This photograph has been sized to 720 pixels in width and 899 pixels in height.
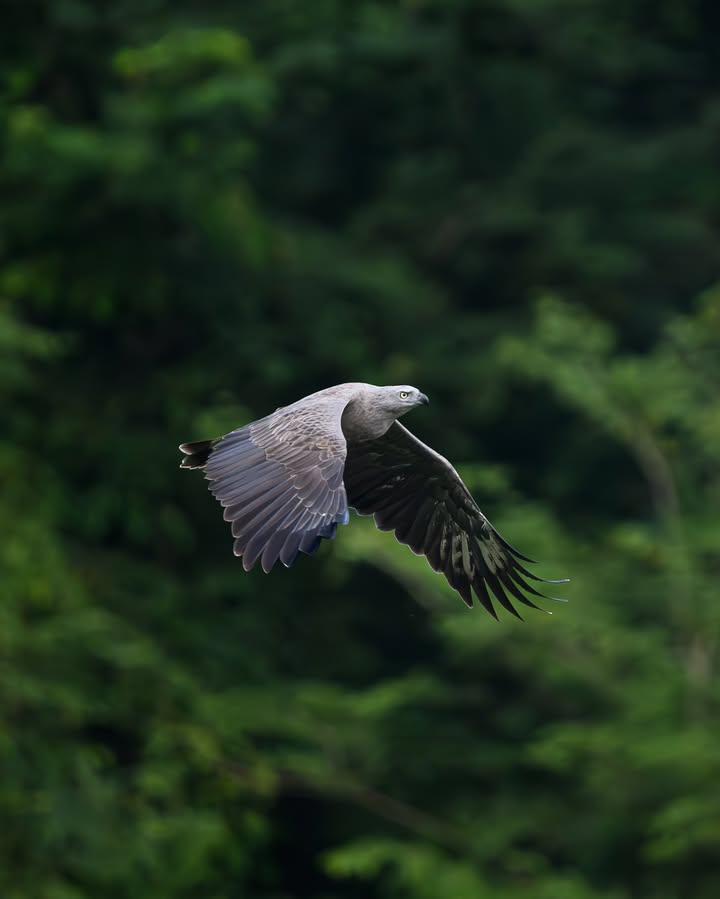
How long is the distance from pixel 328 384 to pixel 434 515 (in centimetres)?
944

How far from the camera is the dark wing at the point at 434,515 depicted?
9.35m

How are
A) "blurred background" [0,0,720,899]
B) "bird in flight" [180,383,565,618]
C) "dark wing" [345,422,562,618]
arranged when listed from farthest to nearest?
1. "blurred background" [0,0,720,899]
2. "dark wing" [345,422,562,618]
3. "bird in flight" [180,383,565,618]

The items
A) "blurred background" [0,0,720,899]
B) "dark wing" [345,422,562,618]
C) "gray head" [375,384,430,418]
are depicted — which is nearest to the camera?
"gray head" [375,384,430,418]

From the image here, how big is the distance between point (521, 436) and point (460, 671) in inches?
157

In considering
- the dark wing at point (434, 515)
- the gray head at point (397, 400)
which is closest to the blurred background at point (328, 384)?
the dark wing at point (434, 515)

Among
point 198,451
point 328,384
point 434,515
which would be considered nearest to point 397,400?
point 198,451

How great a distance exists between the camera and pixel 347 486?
948cm

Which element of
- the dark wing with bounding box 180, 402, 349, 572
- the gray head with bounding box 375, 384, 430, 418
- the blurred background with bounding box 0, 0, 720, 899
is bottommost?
the dark wing with bounding box 180, 402, 349, 572

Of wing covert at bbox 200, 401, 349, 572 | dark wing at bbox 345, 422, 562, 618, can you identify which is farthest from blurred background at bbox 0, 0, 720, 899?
wing covert at bbox 200, 401, 349, 572

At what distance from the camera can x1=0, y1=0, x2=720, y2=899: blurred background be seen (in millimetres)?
15148

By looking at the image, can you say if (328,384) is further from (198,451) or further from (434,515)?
(198,451)

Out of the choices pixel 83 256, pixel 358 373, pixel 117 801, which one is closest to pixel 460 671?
pixel 358 373

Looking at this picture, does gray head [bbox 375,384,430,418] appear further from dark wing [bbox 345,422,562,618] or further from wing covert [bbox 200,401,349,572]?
dark wing [bbox 345,422,562,618]

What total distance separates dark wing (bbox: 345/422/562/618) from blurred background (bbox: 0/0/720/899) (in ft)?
16.5
